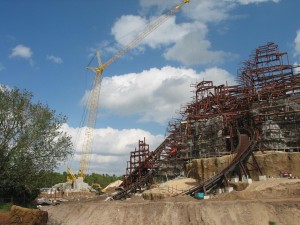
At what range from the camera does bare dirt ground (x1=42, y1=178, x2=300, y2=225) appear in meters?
36.0

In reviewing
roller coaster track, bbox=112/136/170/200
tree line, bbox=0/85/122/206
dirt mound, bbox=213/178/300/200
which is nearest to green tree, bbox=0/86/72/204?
tree line, bbox=0/85/122/206

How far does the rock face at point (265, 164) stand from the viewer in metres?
53.7

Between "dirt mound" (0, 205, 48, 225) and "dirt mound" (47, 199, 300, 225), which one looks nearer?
"dirt mound" (0, 205, 48, 225)

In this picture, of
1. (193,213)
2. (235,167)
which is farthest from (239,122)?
(193,213)

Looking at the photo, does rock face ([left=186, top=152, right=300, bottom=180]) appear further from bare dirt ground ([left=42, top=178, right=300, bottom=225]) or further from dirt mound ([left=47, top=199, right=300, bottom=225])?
dirt mound ([left=47, top=199, right=300, bottom=225])

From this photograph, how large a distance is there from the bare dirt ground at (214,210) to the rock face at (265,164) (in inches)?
202

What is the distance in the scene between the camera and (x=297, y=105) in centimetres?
6544

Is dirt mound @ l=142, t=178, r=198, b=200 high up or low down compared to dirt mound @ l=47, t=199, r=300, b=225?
up

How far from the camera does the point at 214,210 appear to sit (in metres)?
38.8

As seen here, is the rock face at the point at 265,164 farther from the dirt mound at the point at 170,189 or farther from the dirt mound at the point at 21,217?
the dirt mound at the point at 21,217

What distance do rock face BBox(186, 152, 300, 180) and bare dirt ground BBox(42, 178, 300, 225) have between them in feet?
16.8

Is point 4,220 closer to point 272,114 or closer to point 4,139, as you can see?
point 4,139

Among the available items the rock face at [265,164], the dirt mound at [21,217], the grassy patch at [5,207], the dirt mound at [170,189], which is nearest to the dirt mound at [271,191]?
the rock face at [265,164]

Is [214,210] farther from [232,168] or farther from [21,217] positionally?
[21,217]
